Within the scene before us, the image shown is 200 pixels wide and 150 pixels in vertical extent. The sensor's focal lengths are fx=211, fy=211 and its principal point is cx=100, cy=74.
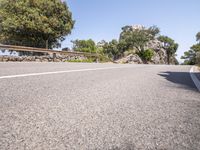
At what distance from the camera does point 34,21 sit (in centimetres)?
2456

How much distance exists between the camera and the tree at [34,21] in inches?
→ 958

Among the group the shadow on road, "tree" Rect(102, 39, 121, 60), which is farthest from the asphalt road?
"tree" Rect(102, 39, 121, 60)

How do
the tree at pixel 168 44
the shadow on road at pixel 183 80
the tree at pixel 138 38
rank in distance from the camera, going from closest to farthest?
the shadow on road at pixel 183 80 < the tree at pixel 138 38 < the tree at pixel 168 44

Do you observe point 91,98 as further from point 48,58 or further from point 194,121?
point 48,58

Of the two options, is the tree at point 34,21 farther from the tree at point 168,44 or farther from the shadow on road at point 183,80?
the tree at point 168,44

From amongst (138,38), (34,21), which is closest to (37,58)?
(34,21)

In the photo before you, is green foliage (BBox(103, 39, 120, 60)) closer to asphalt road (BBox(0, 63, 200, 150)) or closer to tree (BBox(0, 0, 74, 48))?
tree (BBox(0, 0, 74, 48))

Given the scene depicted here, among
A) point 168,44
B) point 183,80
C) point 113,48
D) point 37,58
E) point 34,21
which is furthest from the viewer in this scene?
point 168,44

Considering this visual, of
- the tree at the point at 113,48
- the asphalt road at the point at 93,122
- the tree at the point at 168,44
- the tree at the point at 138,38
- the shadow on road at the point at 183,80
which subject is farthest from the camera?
the tree at the point at 168,44

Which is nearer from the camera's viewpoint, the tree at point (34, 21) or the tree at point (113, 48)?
the tree at point (34, 21)

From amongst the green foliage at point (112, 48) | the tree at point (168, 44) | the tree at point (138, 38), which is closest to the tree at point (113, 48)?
the green foliage at point (112, 48)

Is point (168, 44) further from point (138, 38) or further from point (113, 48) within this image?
point (138, 38)

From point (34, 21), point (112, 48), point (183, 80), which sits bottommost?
point (183, 80)

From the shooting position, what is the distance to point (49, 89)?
399 centimetres
